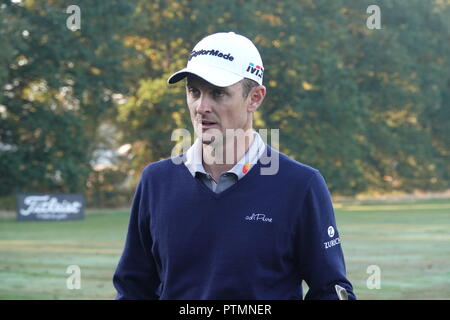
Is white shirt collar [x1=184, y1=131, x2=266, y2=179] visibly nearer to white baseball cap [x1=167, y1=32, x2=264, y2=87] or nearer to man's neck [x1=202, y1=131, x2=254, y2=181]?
man's neck [x1=202, y1=131, x2=254, y2=181]

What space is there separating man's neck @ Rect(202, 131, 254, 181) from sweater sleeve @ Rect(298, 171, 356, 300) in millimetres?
320

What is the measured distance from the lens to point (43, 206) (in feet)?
123

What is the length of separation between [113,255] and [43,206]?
1478 centimetres

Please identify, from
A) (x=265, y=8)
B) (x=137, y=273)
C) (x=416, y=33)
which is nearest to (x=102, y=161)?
(x=265, y=8)

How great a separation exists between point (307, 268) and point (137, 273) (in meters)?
0.73

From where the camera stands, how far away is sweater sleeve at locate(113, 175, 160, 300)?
411 cm

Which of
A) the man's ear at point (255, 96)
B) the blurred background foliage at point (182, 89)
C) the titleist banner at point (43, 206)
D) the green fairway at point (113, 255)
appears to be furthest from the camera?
the blurred background foliage at point (182, 89)

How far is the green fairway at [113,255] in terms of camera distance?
53.7 ft

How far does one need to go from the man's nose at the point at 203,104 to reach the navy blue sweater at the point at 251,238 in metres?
0.29

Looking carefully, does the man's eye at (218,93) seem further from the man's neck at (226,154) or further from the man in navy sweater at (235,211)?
the man's neck at (226,154)

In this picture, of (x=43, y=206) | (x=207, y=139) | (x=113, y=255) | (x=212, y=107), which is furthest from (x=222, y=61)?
(x=43, y=206)

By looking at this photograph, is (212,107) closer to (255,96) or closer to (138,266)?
(255,96)

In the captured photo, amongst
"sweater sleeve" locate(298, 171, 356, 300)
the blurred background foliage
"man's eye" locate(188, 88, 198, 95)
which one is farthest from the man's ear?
the blurred background foliage

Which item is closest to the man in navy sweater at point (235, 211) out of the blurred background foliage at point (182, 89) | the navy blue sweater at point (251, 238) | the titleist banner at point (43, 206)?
the navy blue sweater at point (251, 238)
